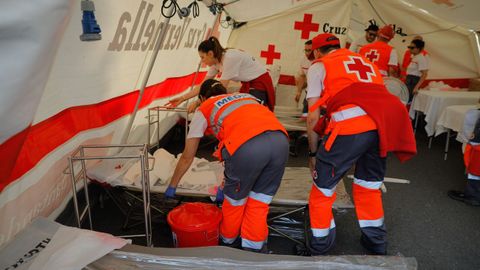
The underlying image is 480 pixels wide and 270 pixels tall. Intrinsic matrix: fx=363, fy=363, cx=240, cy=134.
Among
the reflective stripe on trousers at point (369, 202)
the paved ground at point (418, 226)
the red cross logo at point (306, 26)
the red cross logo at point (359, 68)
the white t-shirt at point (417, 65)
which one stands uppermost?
the red cross logo at point (306, 26)

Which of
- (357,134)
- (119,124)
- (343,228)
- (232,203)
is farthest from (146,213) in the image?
(343,228)

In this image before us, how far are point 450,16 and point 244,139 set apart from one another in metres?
3.74

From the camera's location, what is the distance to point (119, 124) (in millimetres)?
2188

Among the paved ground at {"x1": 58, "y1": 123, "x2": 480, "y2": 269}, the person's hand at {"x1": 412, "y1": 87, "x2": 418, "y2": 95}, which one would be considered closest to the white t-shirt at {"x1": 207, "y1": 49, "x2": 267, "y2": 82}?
the paved ground at {"x1": 58, "y1": 123, "x2": 480, "y2": 269}

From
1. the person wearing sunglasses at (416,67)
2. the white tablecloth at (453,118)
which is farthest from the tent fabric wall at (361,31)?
the white tablecloth at (453,118)

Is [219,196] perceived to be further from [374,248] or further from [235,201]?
[374,248]

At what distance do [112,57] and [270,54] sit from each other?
3619 millimetres

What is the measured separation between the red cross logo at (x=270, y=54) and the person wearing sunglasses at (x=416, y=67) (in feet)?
5.67

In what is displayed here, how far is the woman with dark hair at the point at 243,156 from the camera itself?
1.49 metres

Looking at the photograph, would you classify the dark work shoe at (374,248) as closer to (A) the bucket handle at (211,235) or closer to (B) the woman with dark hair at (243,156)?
(B) the woman with dark hair at (243,156)

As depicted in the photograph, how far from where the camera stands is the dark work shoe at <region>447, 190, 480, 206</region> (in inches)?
98.0

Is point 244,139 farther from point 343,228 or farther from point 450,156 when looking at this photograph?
point 450,156

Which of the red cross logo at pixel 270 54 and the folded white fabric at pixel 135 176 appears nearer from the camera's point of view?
the folded white fabric at pixel 135 176

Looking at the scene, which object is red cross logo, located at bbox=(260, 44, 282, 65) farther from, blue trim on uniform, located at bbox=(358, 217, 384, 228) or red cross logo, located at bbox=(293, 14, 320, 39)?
blue trim on uniform, located at bbox=(358, 217, 384, 228)
